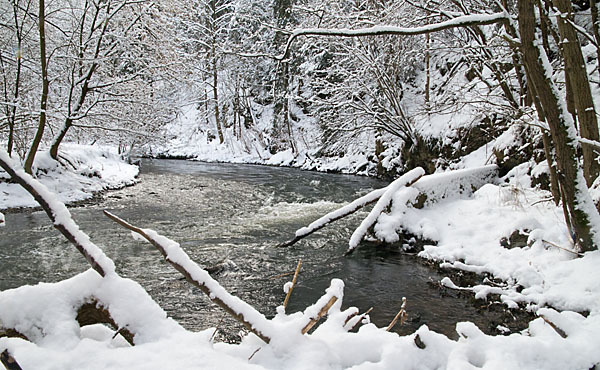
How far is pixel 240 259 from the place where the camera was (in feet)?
21.8

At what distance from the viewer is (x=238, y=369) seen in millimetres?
1784

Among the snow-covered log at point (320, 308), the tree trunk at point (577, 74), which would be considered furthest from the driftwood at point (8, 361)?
the tree trunk at point (577, 74)

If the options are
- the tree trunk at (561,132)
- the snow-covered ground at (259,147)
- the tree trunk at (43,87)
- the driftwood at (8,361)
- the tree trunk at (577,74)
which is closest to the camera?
the driftwood at (8,361)

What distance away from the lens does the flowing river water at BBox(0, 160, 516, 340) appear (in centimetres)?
476

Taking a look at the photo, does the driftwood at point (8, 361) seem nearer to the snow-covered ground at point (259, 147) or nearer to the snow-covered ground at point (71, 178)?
the snow-covered ground at point (71, 178)

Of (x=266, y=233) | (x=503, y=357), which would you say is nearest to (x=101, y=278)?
(x=503, y=357)

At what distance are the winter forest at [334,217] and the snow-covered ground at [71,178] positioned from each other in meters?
0.08

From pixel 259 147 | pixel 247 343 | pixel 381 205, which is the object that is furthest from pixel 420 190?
pixel 259 147

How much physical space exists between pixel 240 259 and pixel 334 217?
→ 1.88 meters

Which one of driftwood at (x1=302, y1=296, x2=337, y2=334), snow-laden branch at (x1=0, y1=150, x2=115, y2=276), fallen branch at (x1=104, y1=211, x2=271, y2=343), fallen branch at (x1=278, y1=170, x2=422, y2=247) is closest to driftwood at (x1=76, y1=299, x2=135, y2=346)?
snow-laden branch at (x1=0, y1=150, x2=115, y2=276)

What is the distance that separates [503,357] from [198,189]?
13250 mm

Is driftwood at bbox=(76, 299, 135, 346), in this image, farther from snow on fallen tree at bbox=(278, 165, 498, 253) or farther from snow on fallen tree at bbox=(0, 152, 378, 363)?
snow on fallen tree at bbox=(278, 165, 498, 253)

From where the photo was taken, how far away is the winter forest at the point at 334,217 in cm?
206

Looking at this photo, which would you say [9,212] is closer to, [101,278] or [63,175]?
[63,175]
